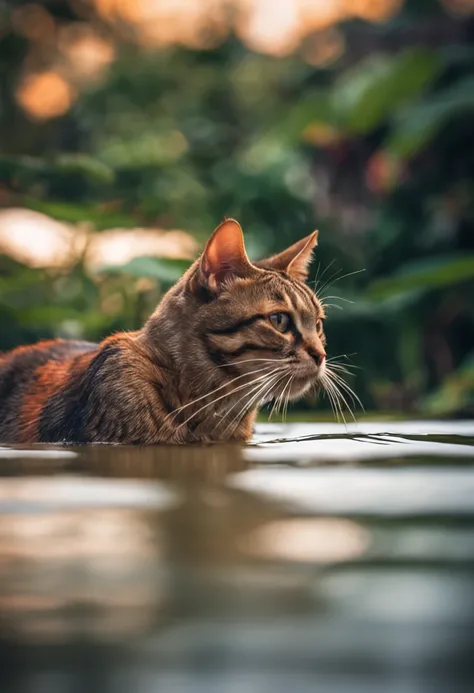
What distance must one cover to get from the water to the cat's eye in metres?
0.76

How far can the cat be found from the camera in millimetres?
1966

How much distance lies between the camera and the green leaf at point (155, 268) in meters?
3.72

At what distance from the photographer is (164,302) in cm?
220

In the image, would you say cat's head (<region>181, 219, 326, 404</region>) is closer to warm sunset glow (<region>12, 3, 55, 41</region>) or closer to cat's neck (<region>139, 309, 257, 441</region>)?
cat's neck (<region>139, 309, 257, 441</region>)

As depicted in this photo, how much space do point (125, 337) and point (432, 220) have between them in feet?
10.7

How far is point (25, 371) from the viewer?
2398 mm

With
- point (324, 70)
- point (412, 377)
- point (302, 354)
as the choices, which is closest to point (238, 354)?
point (302, 354)

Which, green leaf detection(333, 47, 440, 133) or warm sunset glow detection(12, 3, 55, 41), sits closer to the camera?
green leaf detection(333, 47, 440, 133)

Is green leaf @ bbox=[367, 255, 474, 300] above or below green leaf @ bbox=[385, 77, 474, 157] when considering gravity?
below

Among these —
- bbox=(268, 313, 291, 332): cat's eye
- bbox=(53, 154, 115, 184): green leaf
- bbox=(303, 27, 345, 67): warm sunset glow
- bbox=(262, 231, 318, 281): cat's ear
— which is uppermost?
bbox=(303, 27, 345, 67): warm sunset glow

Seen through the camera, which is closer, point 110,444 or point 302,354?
point 110,444

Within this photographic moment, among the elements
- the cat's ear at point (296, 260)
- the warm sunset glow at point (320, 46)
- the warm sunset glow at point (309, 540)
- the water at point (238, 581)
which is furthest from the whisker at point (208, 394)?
the warm sunset glow at point (320, 46)

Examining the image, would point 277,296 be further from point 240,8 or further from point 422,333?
point 240,8

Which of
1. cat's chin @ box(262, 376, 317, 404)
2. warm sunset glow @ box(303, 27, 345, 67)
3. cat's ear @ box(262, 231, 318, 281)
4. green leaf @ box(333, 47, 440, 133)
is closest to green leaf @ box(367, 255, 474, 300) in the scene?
green leaf @ box(333, 47, 440, 133)
